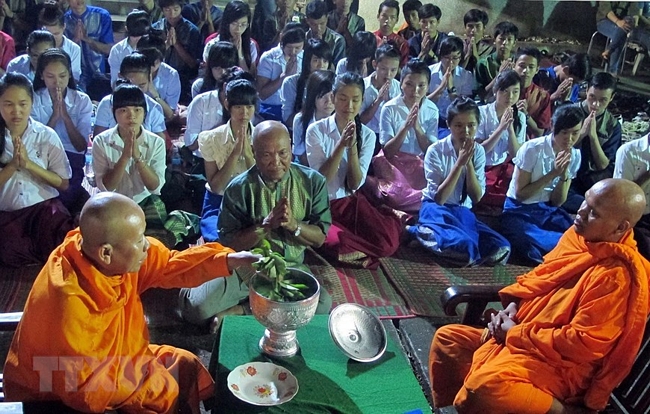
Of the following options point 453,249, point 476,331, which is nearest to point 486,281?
point 453,249

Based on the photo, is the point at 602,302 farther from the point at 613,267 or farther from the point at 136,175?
the point at 136,175

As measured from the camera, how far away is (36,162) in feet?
13.5

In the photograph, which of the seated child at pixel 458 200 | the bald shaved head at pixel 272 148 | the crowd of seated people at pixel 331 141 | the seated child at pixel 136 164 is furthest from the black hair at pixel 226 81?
the bald shaved head at pixel 272 148

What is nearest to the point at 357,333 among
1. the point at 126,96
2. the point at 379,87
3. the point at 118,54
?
the point at 126,96

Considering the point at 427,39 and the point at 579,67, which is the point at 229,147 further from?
the point at 579,67

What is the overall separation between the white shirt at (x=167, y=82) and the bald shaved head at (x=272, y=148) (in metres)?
3.15

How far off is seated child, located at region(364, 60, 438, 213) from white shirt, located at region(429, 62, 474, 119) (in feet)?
3.61

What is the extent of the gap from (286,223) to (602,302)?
149cm

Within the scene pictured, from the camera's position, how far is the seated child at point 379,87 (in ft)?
19.3

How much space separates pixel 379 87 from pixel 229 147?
7.19ft

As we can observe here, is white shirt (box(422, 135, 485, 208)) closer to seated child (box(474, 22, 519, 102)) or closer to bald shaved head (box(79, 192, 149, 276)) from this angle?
seated child (box(474, 22, 519, 102))

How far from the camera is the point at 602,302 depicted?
2.56 m

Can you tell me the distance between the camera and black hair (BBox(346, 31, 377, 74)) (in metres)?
6.74

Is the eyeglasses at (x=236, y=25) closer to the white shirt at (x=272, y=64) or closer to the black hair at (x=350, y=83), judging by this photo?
the white shirt at (x=272, y=64)
